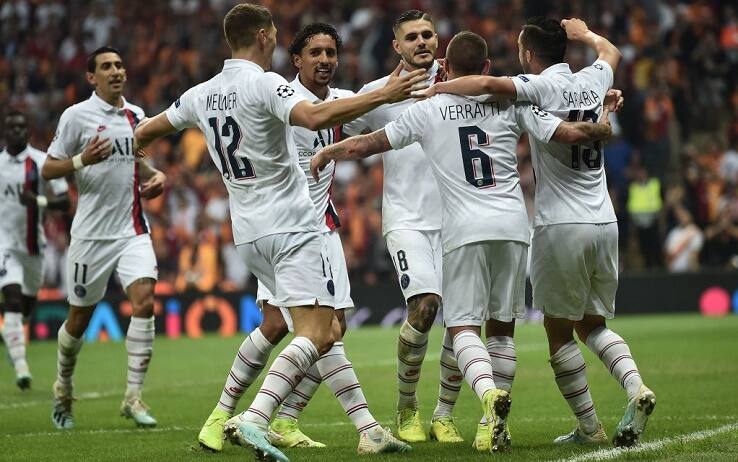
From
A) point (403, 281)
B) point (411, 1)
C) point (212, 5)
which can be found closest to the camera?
point (403, 281)

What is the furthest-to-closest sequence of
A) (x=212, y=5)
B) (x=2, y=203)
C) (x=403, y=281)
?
1. (x=212, y=5)
2. (x=2, y=203)
3. (x=403, y=281)

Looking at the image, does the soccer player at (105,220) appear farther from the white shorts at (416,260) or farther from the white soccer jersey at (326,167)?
the white shorts at (416,260)

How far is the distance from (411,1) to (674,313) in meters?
9.36

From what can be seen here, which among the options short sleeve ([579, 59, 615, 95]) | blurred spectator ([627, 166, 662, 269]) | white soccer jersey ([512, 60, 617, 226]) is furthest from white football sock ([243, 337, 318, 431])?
blurred spectator ([627, 166, 662, 269])

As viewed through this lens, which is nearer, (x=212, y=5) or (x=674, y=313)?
(x=674, y=313)

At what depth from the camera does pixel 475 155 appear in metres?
7.84

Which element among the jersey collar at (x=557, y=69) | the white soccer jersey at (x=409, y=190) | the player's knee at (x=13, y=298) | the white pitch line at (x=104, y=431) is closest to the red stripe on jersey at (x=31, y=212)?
the player's knee at (x=13, y=298)

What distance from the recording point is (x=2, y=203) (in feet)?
46.8

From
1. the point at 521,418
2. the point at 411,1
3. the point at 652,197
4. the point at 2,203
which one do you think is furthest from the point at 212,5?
the point at 521,418

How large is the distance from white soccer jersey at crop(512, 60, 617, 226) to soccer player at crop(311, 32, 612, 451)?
7.6 inches

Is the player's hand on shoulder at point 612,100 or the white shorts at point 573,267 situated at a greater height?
the player's hand on shoulder at point 612,100

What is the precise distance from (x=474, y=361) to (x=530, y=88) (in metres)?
1.72

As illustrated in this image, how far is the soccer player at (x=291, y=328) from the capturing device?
8102 millimetres

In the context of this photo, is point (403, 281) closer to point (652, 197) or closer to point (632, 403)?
point (632, 403)
